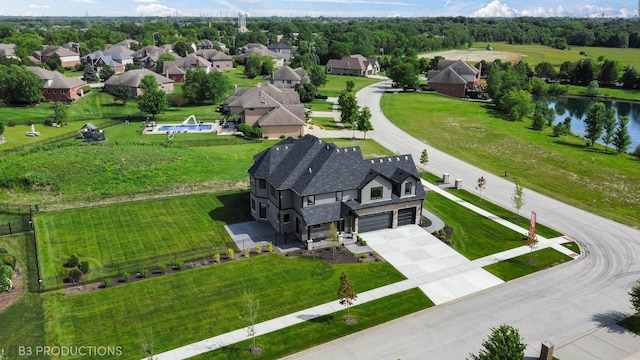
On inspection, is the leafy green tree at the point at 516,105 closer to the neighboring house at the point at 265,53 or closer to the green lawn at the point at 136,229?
the green lawn at the point at 136,229

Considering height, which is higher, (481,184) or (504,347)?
(504,347)

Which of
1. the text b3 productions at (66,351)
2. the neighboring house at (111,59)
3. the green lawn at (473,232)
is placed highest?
the neighboring house at (111,59)

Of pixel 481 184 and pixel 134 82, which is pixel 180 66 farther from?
pixel 481 184

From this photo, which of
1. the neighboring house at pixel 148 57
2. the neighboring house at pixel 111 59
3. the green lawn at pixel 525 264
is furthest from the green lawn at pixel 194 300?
the neighboring house at pixel 148 57

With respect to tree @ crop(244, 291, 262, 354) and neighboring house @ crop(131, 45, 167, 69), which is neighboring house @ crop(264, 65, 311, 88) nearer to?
neighboring house @ crop(131, 45, 167, 69)

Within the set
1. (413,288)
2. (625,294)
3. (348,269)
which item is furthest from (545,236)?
(348,269)

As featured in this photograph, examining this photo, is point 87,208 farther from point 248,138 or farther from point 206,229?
point 248,138

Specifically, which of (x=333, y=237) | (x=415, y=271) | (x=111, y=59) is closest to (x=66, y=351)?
(x=333, y=237)
